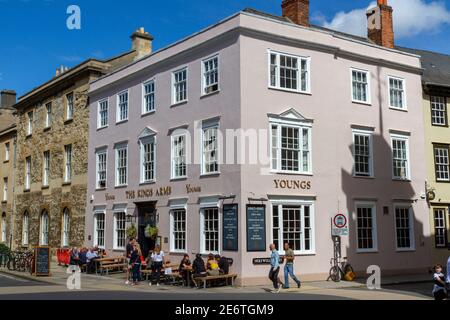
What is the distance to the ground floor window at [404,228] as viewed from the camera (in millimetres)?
25828

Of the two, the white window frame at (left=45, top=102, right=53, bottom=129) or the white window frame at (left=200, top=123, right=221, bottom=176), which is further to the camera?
the white window frame at (left=45, top=102, right=53, bottom=129)

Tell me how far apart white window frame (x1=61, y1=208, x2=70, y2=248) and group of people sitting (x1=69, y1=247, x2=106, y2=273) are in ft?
17.7

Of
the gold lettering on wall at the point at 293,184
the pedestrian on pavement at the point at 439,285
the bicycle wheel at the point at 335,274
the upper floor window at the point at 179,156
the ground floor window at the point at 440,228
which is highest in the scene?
the upper floor window at the point at 179,156

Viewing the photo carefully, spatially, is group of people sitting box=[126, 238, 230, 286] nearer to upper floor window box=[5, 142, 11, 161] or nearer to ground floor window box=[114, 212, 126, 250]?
ground floor window box=[114, 212, 126, 250]

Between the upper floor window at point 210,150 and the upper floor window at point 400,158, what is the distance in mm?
9137

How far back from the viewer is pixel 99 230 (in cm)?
3005

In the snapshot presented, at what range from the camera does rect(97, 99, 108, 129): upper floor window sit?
100 ft

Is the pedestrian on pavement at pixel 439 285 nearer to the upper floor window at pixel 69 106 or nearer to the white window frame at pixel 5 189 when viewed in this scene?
the upper floor window at pixel 69 106

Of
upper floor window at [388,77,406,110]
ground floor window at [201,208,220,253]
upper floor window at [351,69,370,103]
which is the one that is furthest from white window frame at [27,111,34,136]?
upper floor window at [388,77,406,110]

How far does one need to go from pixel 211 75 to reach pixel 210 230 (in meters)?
6.66

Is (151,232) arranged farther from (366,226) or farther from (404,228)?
(404,228)

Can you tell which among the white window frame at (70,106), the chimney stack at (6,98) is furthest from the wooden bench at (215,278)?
the chimney stack at (6,98)

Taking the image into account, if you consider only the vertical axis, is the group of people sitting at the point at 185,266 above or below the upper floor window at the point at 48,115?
below
